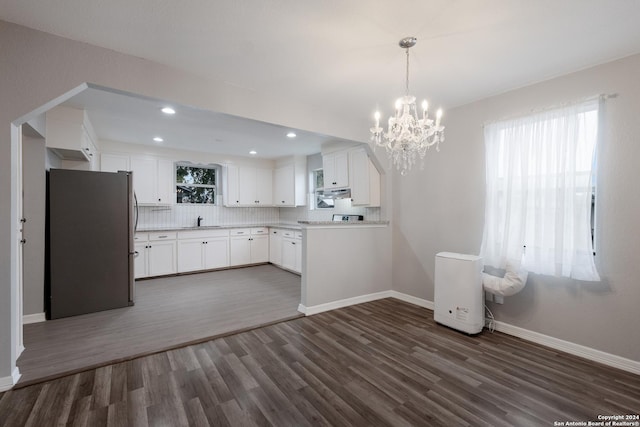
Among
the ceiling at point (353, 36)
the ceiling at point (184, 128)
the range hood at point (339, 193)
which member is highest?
the ceiling at point (353, 36)

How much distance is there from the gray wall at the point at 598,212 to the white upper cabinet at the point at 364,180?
2.37 feet

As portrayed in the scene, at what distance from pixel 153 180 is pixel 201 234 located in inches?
54.6

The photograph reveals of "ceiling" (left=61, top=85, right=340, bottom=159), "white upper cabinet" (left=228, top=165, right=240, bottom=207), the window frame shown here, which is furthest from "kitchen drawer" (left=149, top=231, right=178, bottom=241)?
"ceiling" (left=61, top=85, right=340, bottom=159)

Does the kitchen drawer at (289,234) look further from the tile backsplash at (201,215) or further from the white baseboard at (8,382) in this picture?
the white baseboard at (8,382)

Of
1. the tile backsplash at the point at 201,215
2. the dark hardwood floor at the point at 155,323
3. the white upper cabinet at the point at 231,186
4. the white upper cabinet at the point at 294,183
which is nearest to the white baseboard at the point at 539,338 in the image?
the dark hardwood floor at the point at 155,323

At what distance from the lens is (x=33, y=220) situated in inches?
125

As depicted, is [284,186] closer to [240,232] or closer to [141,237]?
[240,232]

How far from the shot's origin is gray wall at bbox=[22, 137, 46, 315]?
10.3ft

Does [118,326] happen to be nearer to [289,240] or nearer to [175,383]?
[175,383]

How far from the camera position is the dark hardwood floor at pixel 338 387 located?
1.75 m

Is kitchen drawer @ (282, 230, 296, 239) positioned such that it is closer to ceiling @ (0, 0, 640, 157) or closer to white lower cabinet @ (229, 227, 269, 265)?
white lower cabinet @ (229, 227, 269, 265)

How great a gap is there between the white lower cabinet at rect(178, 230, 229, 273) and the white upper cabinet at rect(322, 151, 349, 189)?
2673mm

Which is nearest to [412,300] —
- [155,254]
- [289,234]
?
[289,234]

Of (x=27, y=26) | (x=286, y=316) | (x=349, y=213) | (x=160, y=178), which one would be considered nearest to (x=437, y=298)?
(x=286, y=316)
